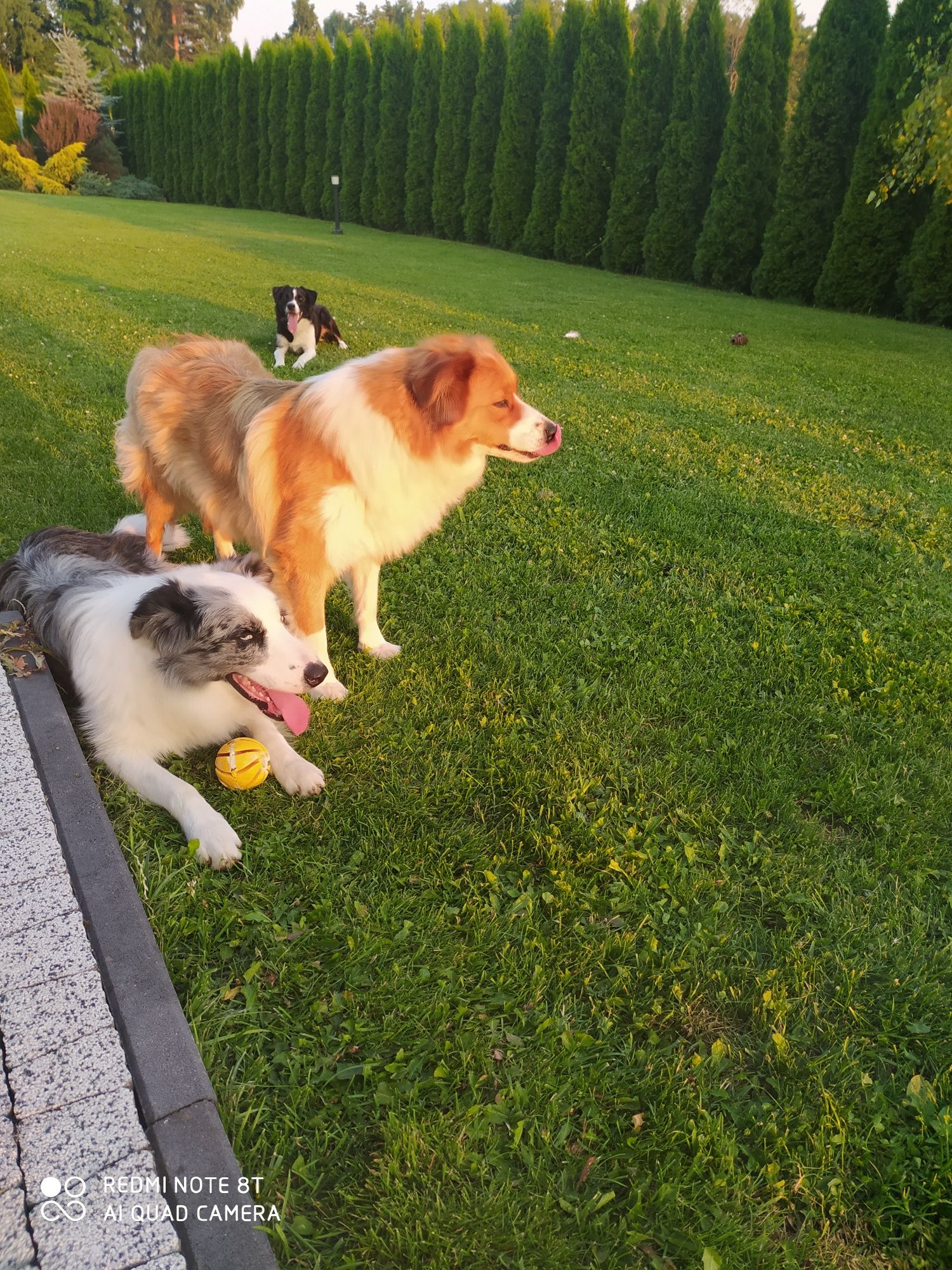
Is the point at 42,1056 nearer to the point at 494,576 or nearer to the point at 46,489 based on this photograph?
the point at 494,576

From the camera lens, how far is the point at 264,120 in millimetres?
30984

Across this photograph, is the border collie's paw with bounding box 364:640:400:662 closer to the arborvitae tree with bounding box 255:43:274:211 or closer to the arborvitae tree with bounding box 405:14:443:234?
the arborvitae tree with bounding box 405:14:443:234

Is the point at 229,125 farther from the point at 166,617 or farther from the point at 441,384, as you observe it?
the point at 166,617

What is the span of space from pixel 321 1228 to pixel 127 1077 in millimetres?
528

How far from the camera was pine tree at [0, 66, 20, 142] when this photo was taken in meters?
36.0

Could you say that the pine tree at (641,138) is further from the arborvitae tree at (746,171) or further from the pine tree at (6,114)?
the pine tree at (6,114)

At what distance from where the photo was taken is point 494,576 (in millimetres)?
4469

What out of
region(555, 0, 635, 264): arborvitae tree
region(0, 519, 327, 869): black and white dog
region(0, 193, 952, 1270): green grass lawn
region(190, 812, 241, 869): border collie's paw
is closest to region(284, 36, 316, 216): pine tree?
region(555, 0, 635, 264): arborvitae tree

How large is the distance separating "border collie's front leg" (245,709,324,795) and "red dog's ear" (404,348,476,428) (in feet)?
4.74

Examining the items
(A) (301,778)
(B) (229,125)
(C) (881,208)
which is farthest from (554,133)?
(A) (301,778)

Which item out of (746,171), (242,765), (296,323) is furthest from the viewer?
(746,171)

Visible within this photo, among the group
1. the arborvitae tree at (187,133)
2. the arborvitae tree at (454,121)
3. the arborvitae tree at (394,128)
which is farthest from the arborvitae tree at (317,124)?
the arborvitae tree at (187,133)

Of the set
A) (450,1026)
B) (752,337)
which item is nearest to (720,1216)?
(450,1026)

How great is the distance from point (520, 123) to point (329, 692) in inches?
976
